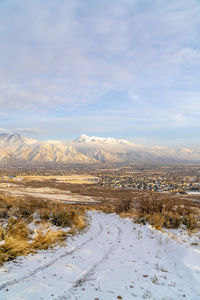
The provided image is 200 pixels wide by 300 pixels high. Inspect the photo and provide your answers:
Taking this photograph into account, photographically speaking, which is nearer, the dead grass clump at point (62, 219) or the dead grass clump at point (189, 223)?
the dead grass clump at point (62, 219)

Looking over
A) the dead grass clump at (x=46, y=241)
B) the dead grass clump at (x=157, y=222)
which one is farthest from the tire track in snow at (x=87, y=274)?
the dead grass clump at (x=157, y=222)

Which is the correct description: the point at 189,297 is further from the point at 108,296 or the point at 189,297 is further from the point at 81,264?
the point at 81,264

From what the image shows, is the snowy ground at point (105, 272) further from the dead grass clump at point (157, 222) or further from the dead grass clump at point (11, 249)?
the dead grass clump at point (157, 222)

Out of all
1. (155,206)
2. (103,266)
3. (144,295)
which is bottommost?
(155,206)

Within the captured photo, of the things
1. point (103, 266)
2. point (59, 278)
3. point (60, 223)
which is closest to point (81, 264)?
point (103, 266)

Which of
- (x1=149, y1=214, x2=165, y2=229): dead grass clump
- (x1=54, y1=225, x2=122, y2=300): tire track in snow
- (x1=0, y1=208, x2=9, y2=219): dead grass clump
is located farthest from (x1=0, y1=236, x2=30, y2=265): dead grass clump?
(x1=149, y1=214, x2=165, y2=229): dead grass clump

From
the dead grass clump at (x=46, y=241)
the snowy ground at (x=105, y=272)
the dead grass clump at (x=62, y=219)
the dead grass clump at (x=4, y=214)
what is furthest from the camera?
the dead grass clump at (x=4, y=214)

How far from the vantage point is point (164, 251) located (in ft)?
23.7

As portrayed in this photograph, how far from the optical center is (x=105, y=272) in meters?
4.89

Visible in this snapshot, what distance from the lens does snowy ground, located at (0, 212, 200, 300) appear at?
150 inches

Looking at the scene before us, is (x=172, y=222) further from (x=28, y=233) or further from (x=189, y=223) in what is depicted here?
(x=28, y=233)

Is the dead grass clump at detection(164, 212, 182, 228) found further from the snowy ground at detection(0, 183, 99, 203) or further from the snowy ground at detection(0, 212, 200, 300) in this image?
the snowy ground at detection(0, 183, 99, 203)

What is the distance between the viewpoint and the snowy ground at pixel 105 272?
12.5 feet

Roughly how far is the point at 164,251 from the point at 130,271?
2868 mm
